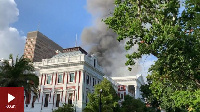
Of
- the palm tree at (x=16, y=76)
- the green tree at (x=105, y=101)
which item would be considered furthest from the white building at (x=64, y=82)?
the palm tree at (x=16, y=76)

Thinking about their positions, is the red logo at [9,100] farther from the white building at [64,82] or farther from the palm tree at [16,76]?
the white building at [64,82]

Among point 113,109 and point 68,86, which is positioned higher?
point 68,86

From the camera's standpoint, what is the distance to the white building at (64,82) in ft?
146

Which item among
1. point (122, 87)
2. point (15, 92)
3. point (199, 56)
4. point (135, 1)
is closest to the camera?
point (15, 92)

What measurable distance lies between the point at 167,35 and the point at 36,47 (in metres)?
131

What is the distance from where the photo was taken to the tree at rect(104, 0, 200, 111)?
52.0ft

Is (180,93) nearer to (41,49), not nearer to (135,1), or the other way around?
(135,1)

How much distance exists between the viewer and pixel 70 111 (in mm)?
39188

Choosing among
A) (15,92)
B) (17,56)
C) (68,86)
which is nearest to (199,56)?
(15,92)

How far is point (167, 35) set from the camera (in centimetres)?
1510

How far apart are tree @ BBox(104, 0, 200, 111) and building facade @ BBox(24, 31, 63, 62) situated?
402 ft

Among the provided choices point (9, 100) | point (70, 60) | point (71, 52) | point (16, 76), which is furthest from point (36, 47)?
point (9, 100)

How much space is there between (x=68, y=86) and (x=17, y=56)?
1719 cm

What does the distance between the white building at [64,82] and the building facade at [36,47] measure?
295 ft
